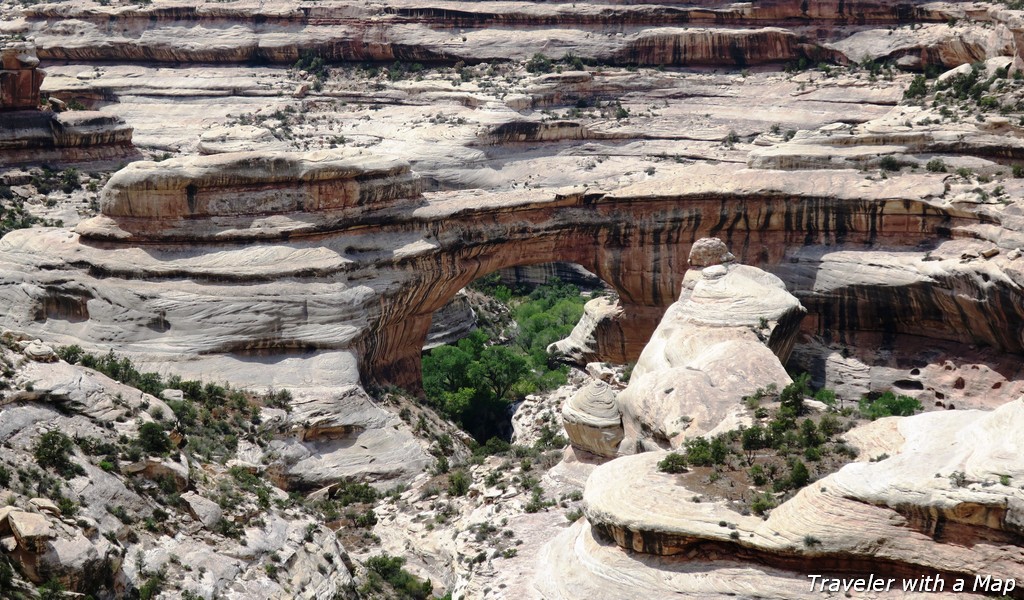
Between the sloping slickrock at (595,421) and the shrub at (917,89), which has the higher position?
the shrub at (917,89)

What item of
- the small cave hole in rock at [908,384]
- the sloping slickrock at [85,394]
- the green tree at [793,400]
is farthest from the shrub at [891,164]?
the sloping slickrock at [85,394]

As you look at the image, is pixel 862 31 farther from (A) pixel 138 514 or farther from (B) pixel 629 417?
(A) pixel 138 514

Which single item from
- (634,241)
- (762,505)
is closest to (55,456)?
(762,505)

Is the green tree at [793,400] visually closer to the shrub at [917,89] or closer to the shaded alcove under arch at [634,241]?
the shaded alcove under arch at [634,241]

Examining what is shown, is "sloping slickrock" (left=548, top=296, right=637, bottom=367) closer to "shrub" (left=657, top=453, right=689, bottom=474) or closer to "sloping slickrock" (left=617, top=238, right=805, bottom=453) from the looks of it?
"sloping slickrock" (left=617, top=238, right=805, bottom=453)

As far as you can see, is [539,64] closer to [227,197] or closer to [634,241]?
[634,241]

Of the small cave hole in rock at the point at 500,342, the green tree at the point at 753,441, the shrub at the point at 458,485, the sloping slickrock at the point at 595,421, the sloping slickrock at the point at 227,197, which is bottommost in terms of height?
the small cave hole in rock at the point at 500,342

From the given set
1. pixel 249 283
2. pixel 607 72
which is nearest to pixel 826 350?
pixel 249 283
